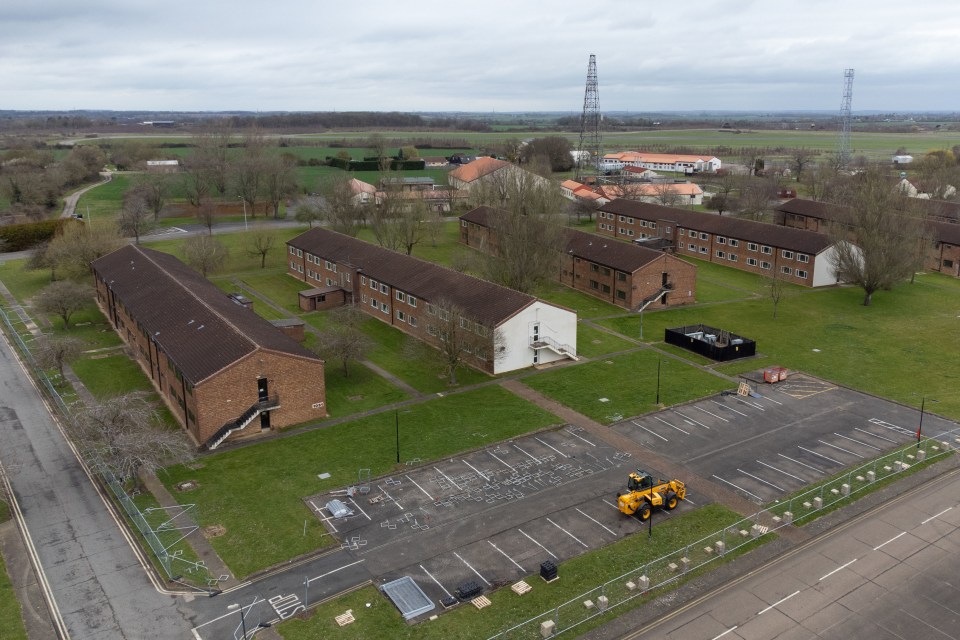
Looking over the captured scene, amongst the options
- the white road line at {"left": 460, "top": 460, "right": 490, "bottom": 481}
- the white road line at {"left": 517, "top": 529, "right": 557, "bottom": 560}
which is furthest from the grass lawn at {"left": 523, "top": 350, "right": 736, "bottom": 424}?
the white road line at {"left": 517, "top": 529, "right": 557, "bottom": 560}

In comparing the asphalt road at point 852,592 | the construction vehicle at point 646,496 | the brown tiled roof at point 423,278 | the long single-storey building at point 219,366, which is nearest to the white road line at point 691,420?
the construction vehicle at point 646,496

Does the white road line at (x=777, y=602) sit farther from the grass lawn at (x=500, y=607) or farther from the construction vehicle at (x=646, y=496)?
the construction vehicle at (x=646, y=496)

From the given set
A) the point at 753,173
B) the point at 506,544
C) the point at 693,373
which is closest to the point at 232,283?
the point at 693,373

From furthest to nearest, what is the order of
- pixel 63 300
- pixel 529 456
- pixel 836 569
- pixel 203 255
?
1. pixel 203 255
2. pixel 63 300
3. pixel 529 456
4. pixel 836 569

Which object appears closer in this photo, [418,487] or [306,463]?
[418,487]

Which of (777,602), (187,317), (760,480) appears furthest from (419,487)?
(187,317)

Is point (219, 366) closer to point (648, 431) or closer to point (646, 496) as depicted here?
point (646, 496)
